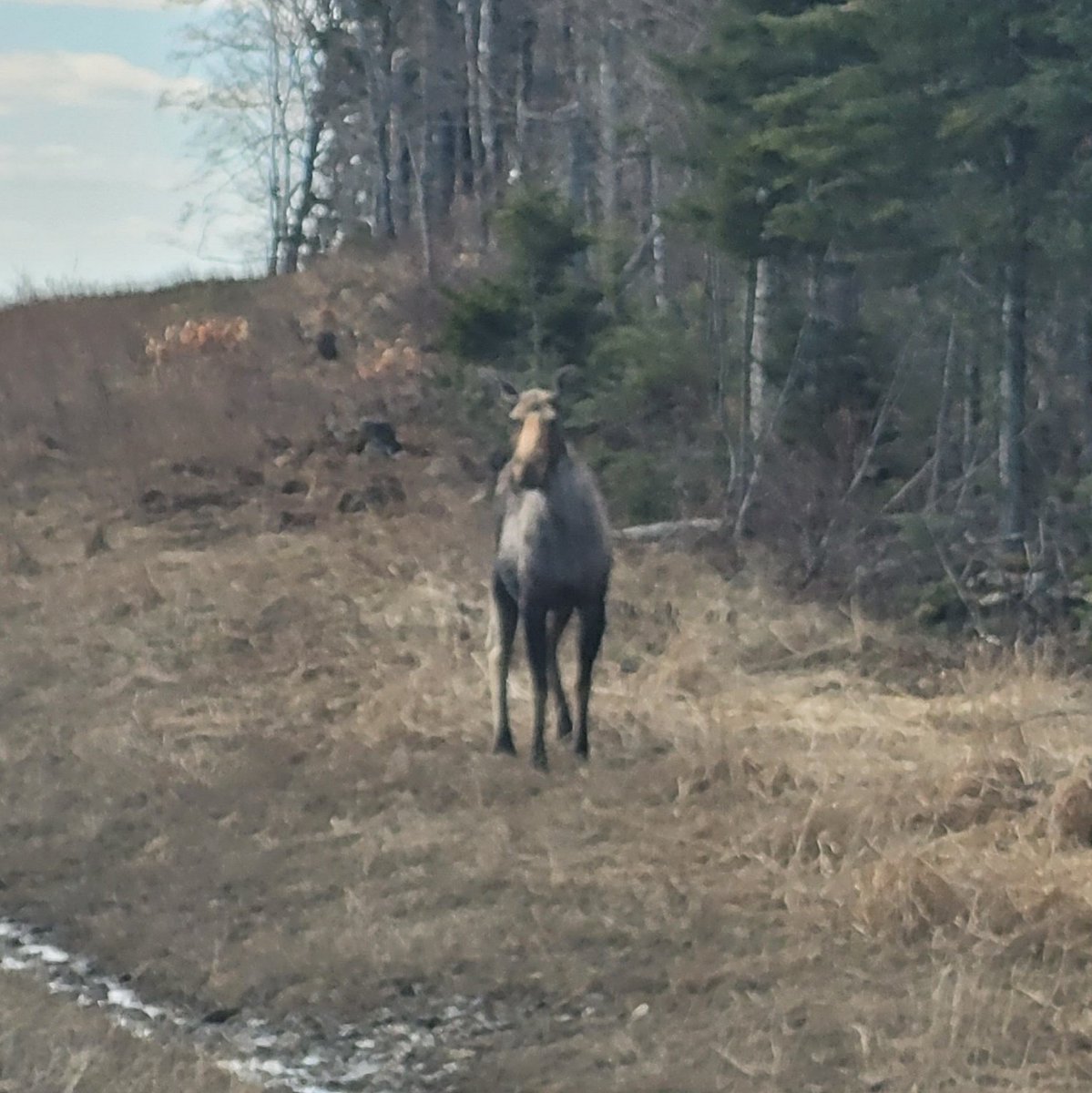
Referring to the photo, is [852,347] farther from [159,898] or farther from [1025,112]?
[159,898]

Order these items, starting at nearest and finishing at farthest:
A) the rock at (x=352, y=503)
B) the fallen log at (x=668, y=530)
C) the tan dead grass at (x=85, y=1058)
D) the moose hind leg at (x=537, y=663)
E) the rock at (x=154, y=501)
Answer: the tan dead grass at (x=85, y=1058)
the moose hind leg at (x=537, y=663)
the fallen log at (x=668, y=530)
the rock at (x=352, y=503)
the rock at (x=154, y=501)

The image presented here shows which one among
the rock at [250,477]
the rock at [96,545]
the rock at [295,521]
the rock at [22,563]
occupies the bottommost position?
the rock at [22,563]

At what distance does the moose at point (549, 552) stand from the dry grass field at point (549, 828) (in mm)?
381

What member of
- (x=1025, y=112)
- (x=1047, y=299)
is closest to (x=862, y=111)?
(x=1025, y=112)

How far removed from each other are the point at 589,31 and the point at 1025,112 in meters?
11.9

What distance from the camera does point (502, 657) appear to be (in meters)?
8.95

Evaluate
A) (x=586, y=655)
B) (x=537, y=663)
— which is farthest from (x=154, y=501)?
(x=586, y=655)

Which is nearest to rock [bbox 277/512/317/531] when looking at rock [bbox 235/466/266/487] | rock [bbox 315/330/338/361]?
rock [bbox 235/466/266/487]

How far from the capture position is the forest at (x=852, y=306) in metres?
11.3

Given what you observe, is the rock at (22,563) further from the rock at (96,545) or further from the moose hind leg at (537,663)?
the moose hind leg at (537,663)

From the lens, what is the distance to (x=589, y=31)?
21.7m

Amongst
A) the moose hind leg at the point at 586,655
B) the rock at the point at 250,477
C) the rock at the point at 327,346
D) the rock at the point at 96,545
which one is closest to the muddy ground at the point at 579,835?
the moose hind leg at the point at 586,655

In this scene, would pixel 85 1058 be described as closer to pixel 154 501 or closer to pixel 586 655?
pixel 586 655

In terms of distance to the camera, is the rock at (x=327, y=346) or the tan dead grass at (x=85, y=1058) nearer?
the tan dead grass at (x=85, y=1058)
